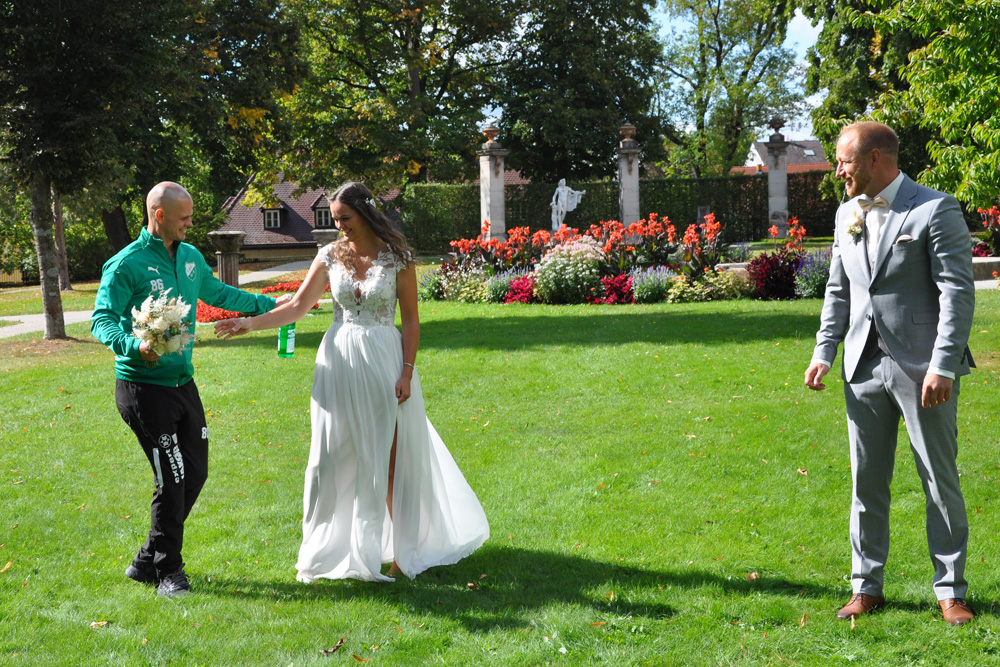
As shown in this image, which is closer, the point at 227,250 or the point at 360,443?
the point at 360,443

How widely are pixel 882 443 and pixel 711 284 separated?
43.1 feet

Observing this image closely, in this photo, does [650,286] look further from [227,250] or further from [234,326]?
[234,326]

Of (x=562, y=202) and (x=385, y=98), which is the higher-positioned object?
(x=385, y=98)

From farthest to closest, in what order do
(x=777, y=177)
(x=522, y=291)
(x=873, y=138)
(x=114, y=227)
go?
(x=114, y=227) → (x=777, y=177) → (x=522, y=291) → (x=873, y=138)

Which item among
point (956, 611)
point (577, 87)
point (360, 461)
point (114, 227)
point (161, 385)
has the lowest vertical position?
point (956, 611)

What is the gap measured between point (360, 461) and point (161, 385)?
1069 millimetres

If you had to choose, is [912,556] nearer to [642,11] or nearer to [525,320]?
[525,320]

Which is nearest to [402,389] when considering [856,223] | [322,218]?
[856,223]

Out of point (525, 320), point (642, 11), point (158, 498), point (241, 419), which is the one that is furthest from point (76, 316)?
point (642, 11)

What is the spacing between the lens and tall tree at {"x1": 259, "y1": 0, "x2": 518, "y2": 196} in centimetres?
3247

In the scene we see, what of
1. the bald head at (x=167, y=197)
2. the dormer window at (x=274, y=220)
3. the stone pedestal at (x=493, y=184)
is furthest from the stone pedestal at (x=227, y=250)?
the dormer window at (x=274, y=220)

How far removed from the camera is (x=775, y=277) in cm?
1634

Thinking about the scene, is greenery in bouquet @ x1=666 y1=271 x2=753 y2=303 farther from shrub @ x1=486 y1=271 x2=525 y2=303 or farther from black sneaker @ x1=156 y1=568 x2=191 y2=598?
black sneaker @ x1=156 y1=568 x2=191 y2=598

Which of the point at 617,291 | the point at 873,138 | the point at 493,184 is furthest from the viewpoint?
the point at 493,184
